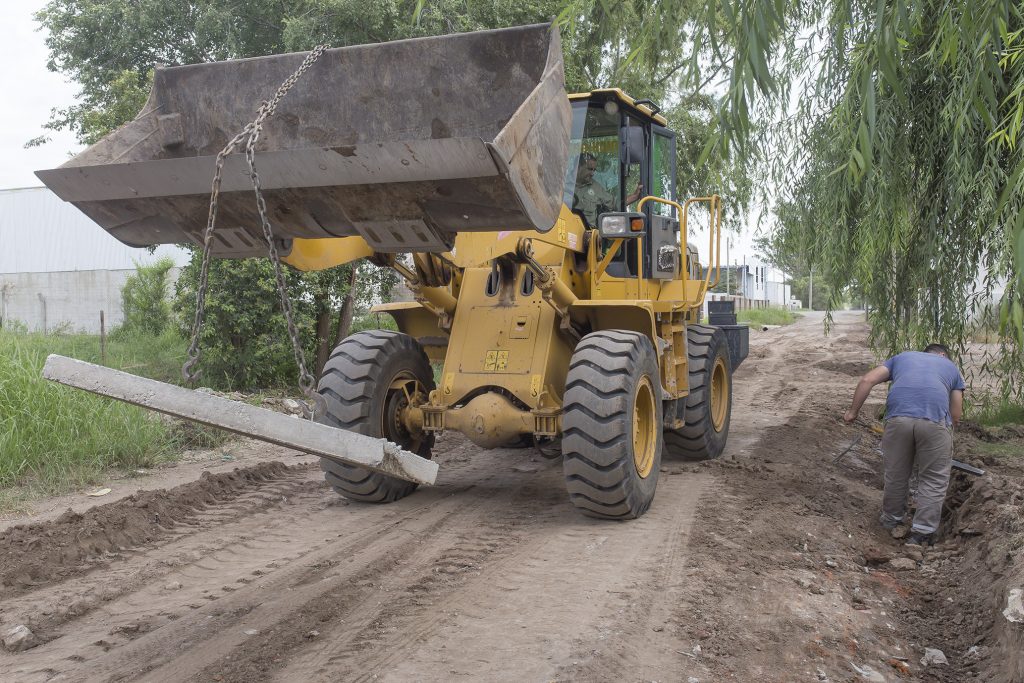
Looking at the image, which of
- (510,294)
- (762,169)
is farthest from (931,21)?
(510,294)

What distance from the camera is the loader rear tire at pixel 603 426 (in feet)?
17.7

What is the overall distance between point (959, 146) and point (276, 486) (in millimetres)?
6182

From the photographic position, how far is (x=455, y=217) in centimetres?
399

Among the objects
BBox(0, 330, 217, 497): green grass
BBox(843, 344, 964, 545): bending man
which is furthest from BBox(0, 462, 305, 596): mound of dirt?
BBox(843, 344, 964, 545): bending man

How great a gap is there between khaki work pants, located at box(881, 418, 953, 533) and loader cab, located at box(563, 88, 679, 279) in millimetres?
2209

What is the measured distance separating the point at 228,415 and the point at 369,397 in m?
2.65

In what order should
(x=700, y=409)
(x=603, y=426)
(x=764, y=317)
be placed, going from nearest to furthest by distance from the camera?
(x=603, y=426) → (x=700, y=409) → (x=764, y=317)

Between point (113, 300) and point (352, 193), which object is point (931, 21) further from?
point (113, 300)

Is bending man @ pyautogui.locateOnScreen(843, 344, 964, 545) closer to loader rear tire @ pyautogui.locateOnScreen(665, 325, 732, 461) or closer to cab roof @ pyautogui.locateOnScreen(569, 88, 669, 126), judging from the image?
loader rear tire @ pyautogui.locateOnScreen(665, 325, 732, 461)

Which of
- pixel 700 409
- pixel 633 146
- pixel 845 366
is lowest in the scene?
pixel 845 366

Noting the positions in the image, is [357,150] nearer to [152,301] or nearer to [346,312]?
[346,312]

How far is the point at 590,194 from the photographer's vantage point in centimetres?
687

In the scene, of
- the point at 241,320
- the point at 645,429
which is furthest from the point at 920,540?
the point at 241,320

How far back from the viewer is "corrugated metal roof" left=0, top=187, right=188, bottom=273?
2453cm
